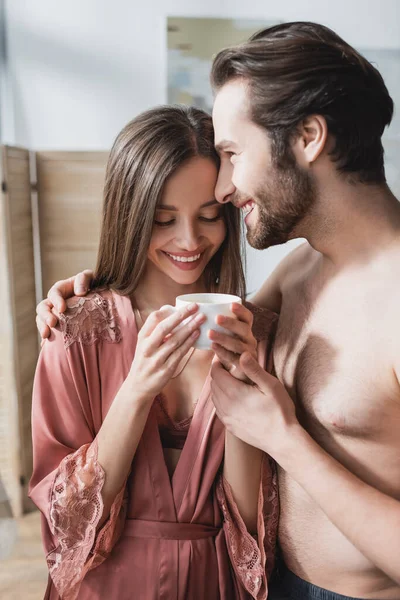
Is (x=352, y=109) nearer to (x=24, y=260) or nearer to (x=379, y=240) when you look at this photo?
(x=379, y=240)

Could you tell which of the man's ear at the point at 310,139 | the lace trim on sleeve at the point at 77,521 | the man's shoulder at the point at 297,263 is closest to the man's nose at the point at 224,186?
the man's ear at the point at 310,139

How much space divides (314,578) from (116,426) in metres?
0.53

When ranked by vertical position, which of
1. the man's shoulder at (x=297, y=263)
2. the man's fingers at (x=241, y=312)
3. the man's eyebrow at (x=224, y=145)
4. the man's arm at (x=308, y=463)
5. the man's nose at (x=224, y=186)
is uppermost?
the man's eyebrow at (x=224, y=145)

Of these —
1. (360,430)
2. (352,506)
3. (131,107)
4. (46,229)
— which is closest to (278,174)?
(360,430)

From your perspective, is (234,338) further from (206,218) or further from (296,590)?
(296,590)

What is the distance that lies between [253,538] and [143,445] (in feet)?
0.98

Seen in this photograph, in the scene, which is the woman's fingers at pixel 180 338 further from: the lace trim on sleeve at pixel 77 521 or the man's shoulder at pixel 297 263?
the man's shoulder at pixel 297 263

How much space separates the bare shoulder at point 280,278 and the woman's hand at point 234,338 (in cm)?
41

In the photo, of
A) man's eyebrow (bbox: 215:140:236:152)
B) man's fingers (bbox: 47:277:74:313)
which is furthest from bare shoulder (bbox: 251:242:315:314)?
man's fingers (bbox: 47:277:74:313)

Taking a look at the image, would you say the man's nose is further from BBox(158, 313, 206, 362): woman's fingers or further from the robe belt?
the robe belt

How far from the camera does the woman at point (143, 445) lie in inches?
49.4

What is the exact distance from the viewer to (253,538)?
133 centimetres

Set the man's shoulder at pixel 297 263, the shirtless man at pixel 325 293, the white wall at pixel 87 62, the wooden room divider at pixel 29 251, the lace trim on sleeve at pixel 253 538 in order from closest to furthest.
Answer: the shirtless man at pixel 325 293
the lace trim on sleeve at pixel 253 538
the man's shoulder at pixel 297 263
the wooden room divider at pixel 29 251
the white wall at pixel 87 62

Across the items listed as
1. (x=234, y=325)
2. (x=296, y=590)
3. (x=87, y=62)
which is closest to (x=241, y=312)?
(x=234, y=325)
